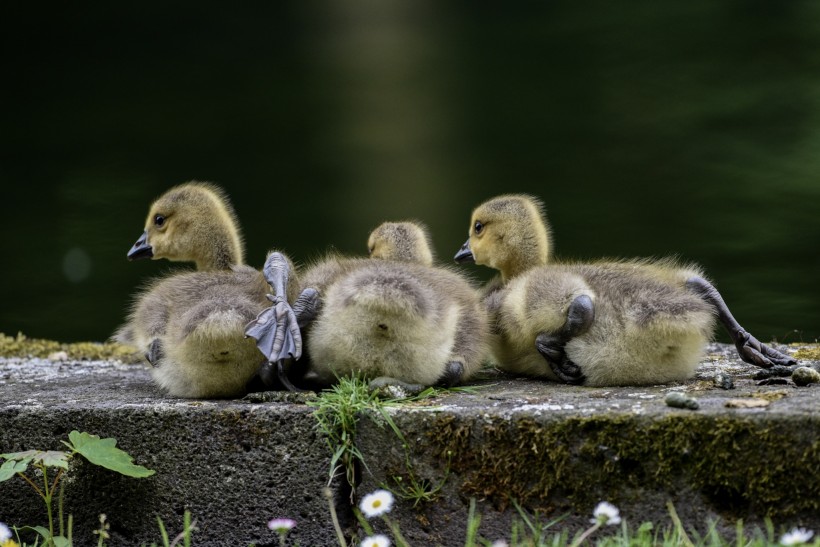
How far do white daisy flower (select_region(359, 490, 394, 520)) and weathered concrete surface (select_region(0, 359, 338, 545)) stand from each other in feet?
0.61

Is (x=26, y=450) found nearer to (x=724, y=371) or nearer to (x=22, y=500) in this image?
(x=22, y=500)

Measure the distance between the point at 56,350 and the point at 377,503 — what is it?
9.63 feet

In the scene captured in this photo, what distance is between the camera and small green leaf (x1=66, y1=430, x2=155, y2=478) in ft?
8.52

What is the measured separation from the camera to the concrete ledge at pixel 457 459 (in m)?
2.25

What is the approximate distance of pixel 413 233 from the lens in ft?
11.3

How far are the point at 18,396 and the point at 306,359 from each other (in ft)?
3.15

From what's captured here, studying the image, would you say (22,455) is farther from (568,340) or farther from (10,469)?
(568,340)

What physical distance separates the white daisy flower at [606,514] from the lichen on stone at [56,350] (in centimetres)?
285

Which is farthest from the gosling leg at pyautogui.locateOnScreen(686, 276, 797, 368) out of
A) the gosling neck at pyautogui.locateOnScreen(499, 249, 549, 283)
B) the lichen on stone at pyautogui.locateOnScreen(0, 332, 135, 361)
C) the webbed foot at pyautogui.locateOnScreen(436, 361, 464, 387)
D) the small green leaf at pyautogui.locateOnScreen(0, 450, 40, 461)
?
the lichen on stone at pyautogui.locateOnScreen(0, 332, 135, 361)

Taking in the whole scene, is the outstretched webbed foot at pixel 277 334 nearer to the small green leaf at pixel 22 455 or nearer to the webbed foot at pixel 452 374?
the webbed foot at pixel 452 374

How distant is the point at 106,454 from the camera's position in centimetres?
262

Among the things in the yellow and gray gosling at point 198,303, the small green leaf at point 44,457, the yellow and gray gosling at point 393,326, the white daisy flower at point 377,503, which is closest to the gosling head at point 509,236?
the yellow and gray gosling at point 393,326

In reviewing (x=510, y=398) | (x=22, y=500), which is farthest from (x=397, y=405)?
(x=22, y=500)

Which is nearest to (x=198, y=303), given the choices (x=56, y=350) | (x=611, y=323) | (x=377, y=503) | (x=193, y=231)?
(x=193, y=231)
